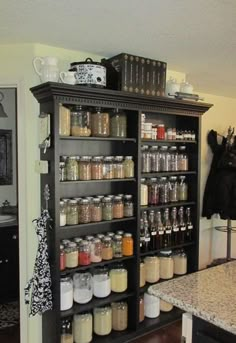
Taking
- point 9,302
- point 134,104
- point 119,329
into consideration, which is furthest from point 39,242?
point 9,302

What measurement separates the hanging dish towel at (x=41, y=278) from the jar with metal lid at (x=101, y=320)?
0.46 metres

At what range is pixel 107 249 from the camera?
2439 mm

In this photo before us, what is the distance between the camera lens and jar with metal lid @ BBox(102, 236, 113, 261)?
2.43 m

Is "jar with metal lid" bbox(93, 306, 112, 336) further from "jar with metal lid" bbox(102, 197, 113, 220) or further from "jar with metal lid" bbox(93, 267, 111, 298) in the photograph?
"jar with metal lid" bbox(102, 197, 113, 220)

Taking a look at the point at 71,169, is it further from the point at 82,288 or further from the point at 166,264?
the point at 166,264

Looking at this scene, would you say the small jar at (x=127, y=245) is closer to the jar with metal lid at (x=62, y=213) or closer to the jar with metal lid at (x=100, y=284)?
the jar with metal lid at (x=100, y=284)

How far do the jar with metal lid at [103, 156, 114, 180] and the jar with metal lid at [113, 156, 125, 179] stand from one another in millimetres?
30

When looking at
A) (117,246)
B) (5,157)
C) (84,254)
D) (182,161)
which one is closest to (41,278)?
(84,254)

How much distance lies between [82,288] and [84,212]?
1.81 feet

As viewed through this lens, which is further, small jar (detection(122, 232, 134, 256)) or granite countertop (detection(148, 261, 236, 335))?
small jar (detection(122, 232, 134, 256))

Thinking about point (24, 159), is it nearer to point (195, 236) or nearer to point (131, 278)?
point (131, 278)

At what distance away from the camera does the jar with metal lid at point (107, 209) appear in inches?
95.6

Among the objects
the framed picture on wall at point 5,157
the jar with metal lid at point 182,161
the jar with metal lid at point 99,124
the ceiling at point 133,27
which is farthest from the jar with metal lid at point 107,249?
the framed picture on wall at point 5,157

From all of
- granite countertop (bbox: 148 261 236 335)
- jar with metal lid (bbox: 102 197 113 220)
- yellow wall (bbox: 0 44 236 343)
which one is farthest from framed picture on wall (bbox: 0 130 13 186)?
granite countertop (bbox: 148 261 236 335)
